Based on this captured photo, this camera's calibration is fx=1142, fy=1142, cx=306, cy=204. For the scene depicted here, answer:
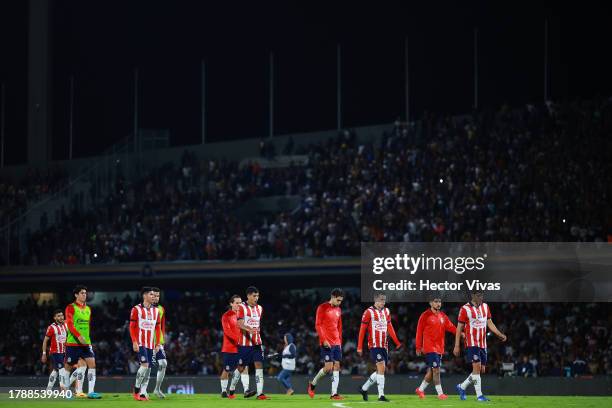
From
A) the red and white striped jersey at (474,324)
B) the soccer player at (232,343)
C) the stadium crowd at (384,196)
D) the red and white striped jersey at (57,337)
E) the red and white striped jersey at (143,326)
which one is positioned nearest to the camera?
the red and white striped jersey at (143,326)

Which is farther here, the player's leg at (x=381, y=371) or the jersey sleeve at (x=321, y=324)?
the jersey sleeve at (x=321, y=324)

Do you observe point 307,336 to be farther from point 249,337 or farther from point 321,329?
point 249,337

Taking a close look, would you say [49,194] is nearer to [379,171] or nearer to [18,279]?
[18,279]

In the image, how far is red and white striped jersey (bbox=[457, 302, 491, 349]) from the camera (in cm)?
2605

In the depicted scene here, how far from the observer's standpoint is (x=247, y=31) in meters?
59.3

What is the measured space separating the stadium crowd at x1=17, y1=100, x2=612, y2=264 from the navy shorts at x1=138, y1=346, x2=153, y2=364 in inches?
733

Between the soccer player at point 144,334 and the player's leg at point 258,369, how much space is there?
8.04 ft

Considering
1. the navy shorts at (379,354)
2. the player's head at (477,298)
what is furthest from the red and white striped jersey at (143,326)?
the player's head at (477,298)

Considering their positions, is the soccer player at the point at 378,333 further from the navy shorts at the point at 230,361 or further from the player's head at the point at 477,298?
the navy shorts at the point at 230,361

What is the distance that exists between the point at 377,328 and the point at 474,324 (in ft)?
7.51

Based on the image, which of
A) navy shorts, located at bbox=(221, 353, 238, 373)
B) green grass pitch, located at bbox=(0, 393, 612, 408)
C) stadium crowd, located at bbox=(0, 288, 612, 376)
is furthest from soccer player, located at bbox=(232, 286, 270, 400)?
stadium crowd, located at bbox=(0, 288, 612, 376)

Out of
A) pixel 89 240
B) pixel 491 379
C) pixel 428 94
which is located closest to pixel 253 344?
pixel 491 379

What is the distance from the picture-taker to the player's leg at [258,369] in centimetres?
2636

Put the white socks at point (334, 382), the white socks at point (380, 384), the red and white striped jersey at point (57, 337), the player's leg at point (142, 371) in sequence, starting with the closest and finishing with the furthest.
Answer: the player's leg at point (142, 371), the white socks at point (380, 384), the white socks at point (334, 382), the red and white striped jersey at point (57, 337)
